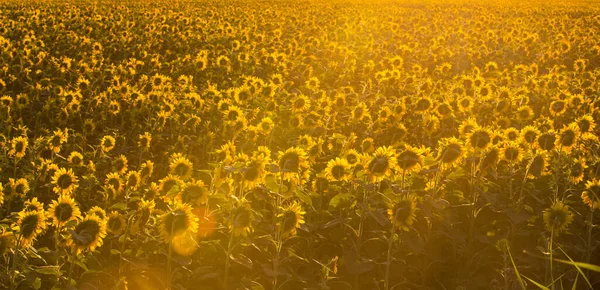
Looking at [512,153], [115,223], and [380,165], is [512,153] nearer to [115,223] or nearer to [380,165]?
[380,165]

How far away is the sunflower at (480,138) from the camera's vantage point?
4582mm

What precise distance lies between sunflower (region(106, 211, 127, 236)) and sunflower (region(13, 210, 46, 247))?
442 mm

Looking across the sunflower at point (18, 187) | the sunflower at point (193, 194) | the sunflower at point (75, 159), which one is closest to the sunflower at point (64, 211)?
the sunflower at point (193, 194)

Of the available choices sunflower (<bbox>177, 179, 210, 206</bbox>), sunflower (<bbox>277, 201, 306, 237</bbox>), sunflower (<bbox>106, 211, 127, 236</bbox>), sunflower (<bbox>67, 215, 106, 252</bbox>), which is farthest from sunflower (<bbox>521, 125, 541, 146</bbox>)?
sunflower (<bbox>67, 215, 106, 252</bbox>)

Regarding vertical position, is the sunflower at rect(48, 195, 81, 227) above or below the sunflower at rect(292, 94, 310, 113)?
above

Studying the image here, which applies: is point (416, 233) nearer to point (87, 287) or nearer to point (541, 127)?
point (87, 287)

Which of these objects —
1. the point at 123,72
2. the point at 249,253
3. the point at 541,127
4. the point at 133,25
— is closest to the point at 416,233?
the point at 249,253

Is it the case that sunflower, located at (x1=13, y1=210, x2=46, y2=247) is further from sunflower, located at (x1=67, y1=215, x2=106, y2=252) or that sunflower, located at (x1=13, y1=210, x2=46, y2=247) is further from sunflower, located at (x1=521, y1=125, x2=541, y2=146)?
sunflower, located at (x1=521, y1=125, x2=541, y2=146)

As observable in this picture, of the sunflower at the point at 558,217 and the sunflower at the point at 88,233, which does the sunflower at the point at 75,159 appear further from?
the sunflower at the point at 558,217

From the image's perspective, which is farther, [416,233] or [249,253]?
[416,233]

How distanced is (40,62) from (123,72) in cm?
196

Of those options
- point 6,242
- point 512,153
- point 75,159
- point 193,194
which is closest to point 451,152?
point 512,153

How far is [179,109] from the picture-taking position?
855cm

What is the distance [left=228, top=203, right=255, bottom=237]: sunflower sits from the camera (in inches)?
133
